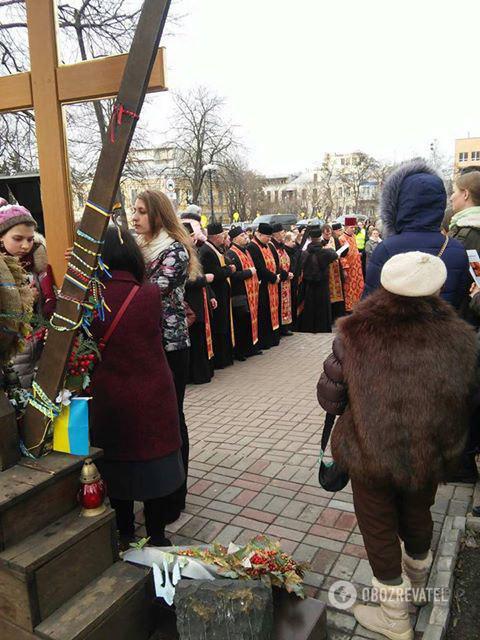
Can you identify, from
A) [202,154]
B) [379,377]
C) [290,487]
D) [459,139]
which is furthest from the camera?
[459,139]

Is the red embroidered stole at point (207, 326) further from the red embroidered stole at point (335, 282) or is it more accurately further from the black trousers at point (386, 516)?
the red embroidered stole at point (335, 282)

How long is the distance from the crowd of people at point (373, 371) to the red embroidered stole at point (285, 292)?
562cm

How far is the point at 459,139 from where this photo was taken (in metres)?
81.9

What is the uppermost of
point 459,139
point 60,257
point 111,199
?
point 459,139

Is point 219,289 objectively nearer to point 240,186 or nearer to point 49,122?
point 49,122

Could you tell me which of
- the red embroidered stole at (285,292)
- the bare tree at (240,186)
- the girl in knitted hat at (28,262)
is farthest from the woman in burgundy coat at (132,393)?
the bare tree at (240,186)

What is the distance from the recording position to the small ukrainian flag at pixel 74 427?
7.38ft

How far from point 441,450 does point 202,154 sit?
122 ft

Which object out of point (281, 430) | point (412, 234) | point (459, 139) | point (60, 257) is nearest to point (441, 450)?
point (412, 234)

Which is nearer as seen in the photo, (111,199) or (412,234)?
(111,199)

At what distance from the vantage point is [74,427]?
225cm

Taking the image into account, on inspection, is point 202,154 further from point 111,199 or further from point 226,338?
point 111,199

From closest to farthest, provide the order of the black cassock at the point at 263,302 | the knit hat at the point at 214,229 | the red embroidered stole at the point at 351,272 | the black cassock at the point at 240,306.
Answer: the knit hat at the point at 214,229
the black cassock at the point at 240,306
the black cassock at the point at 263,302
the red embroidered stole at the point at 351,272

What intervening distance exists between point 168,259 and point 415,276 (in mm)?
1640
